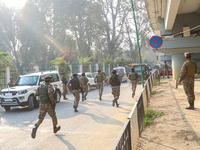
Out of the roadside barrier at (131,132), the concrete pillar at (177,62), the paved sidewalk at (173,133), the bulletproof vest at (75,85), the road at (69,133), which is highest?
the concrete pillar at (177,62)

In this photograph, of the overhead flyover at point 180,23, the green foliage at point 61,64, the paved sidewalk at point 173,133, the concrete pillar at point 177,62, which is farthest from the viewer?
the green foliage at point 61,64

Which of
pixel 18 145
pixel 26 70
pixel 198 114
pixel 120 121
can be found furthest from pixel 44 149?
pixel 26 70

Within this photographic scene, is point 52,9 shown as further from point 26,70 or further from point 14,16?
point 26,70

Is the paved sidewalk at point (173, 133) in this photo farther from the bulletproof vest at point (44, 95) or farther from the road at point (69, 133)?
the bulletproof vest at point (44, 95)

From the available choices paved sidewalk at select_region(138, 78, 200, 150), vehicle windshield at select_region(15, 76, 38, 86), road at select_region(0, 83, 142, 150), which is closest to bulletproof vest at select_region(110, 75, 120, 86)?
road at select_region(0, 83, 142, 150)

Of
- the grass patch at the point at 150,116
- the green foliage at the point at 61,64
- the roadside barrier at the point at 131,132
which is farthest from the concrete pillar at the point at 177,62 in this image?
the roadside barrier at the point at 131,132

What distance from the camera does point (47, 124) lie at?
7.17m

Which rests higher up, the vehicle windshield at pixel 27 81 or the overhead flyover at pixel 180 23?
the overhead flyover at pixel 180 23

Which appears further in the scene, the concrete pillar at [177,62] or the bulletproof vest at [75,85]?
the concrete pillar at [177,62]

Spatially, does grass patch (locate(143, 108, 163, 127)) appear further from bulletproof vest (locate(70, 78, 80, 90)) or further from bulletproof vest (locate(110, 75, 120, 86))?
bulletproof vest (locate(70, 78, 80, 90))

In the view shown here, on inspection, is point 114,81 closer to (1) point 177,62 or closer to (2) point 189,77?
(2) point 189,77

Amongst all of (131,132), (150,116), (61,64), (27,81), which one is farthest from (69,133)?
(61,64)

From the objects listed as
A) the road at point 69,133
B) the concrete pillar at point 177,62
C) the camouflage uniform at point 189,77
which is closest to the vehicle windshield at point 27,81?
the road at point 69,133

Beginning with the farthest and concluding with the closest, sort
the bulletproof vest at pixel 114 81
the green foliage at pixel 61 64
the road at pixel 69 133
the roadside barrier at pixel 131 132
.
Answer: the green foliage at pixel 61 64 → the bulletproof vest at pixel 114 81 → the road at pixel 69 133 → the roadside barrier at pixel 131 132
